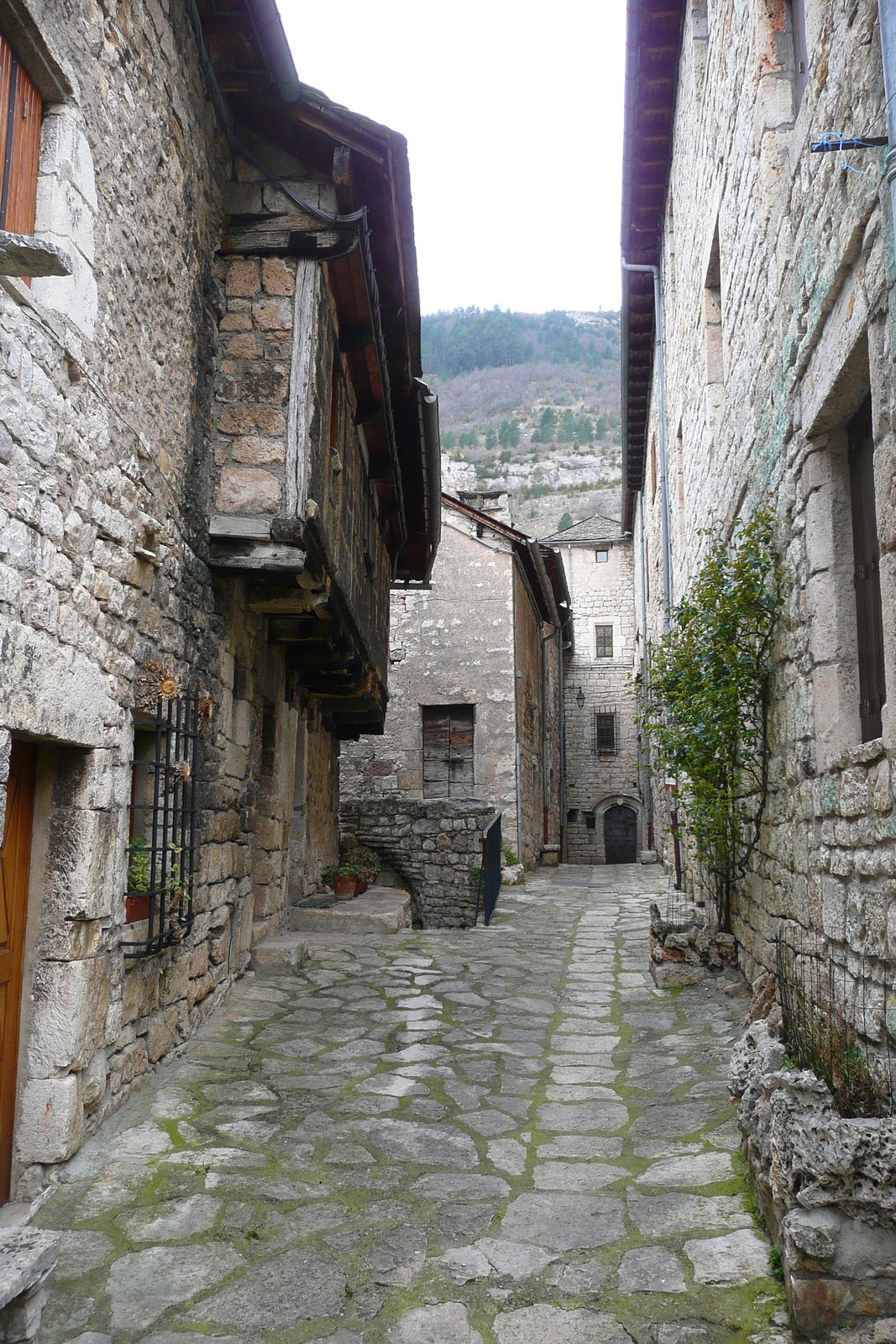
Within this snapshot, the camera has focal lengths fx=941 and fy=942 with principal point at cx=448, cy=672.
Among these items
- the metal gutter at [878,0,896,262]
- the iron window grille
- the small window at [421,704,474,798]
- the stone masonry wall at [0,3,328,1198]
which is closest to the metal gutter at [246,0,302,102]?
the stone masonry wall at [0,3,328,1198]

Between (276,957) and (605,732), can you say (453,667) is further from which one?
(605,732)

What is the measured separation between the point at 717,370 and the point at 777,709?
3525mm

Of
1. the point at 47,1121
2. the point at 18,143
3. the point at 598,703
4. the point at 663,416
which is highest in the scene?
the point at 663,416

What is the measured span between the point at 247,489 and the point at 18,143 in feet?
6.91

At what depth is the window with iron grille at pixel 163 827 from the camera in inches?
156

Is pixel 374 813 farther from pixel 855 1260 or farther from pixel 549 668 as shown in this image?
pixel 549 668

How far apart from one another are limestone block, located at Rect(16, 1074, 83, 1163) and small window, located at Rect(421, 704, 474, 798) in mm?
11065

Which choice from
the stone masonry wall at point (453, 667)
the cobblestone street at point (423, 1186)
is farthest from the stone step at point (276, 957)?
the stone masonry wall at point (453, 667)

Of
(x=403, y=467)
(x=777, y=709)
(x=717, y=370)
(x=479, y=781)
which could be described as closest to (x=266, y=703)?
(x=403, y=467)

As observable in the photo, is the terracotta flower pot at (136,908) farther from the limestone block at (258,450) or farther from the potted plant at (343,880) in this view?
Answer: the potted plant at (343,880)

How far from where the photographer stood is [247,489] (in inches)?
194

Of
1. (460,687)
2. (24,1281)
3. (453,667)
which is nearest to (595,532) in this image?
(453,667)

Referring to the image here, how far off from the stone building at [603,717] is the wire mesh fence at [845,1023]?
68.0ft

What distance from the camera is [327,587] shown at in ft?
18.8
